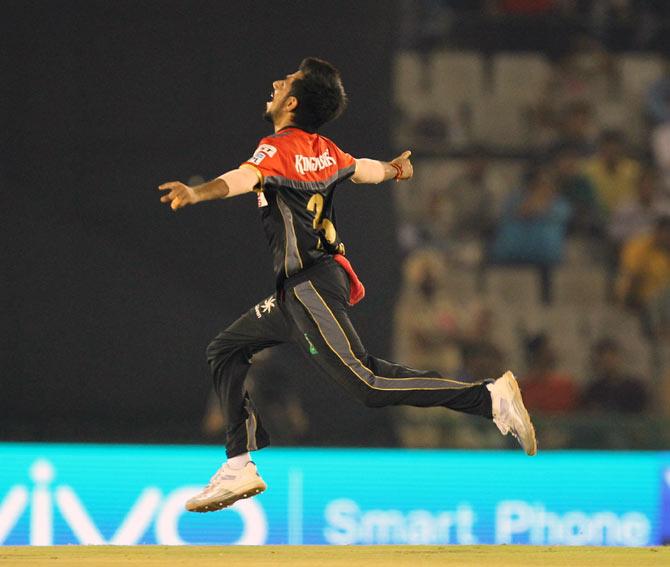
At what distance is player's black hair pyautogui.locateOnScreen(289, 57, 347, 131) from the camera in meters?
5.25

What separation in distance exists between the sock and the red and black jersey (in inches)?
30.5

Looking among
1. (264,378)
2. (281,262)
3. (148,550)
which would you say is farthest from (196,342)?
(281,262)

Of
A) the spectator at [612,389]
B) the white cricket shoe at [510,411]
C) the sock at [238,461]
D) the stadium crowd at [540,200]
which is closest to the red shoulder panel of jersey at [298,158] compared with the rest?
the white cricket shoe at [510,411]

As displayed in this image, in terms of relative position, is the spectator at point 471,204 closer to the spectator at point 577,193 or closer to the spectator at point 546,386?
the spectator at point 577,193

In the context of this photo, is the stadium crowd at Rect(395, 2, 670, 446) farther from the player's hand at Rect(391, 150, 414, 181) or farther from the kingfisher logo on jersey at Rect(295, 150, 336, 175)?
Result: the kingfisher logo on jersey at Rect(295, 150, 336, 175)

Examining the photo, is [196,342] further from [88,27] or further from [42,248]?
[88,27]

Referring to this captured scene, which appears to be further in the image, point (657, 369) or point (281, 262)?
point (657, 369)

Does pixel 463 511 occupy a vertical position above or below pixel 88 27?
below

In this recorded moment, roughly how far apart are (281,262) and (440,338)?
631 cm

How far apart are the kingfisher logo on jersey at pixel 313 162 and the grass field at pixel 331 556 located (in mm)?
1559

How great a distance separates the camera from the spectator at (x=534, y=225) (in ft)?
39.4

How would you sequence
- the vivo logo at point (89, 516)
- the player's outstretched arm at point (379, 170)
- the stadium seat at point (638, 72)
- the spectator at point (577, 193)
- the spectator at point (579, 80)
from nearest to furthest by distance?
1. the player's outstretched arm at point (379, 170)
2. the vivo logo at point (89, 516)
3. the spectator at point (577, 193)
4. the spectator at point (579, 80)
5. the stadium seat at point (638, 72)

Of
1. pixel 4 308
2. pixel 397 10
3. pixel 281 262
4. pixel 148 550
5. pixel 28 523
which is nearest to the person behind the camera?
pixel 281 262

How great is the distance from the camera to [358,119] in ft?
33.3
